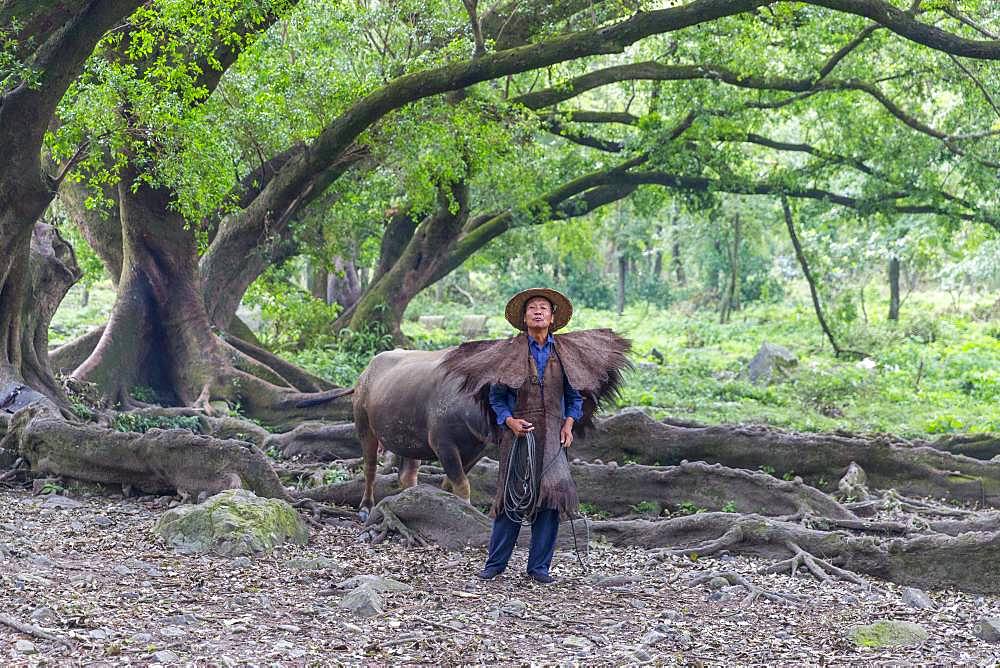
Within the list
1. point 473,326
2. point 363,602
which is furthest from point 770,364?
point 363,602

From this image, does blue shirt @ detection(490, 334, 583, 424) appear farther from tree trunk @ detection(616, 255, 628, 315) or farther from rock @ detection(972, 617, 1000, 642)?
tree trunk @ detection(616, 255, 628, 315)

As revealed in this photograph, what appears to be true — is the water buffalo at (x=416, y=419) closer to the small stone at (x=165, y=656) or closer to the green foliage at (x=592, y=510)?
the green foliage at (x=592, y=510)

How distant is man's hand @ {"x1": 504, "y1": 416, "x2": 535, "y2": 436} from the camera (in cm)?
806

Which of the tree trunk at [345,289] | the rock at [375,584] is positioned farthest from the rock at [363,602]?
the tree trunk at [345,289]

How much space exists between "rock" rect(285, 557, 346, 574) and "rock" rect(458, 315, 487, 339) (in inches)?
1087

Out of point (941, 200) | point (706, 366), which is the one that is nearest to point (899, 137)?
point (941, 200)

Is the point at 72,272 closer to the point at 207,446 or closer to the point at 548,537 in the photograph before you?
the point at 207,446

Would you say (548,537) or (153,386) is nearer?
(548,537)

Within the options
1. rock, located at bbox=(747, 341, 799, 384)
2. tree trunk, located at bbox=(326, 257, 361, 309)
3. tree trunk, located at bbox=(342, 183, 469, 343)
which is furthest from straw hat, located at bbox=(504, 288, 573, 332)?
tree trunk, located at bbox=(326, 257, 361, 309)

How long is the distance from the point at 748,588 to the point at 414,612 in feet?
7.99

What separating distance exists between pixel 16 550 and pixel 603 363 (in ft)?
13.9

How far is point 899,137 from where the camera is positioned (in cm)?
1956

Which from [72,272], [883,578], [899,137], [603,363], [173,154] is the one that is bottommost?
[883,578]

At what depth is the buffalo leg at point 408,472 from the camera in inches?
433
